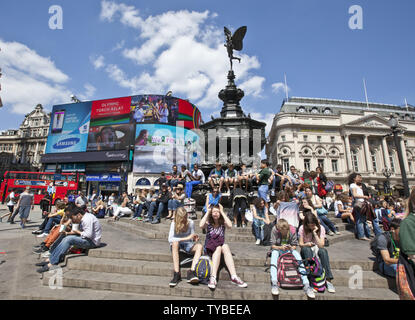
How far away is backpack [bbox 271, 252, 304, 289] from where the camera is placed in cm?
301

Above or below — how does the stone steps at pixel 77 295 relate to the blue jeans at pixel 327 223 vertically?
below

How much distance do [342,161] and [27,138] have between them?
2974 inches

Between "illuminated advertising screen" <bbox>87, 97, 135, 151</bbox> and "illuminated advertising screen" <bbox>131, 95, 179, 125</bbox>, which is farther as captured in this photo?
"illuminated advertising screen" <bbox>131, 95, 179, 125</bbox>

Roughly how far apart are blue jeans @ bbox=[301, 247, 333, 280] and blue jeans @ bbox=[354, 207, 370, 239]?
3352 millimetres

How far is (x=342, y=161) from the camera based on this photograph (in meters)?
43.5

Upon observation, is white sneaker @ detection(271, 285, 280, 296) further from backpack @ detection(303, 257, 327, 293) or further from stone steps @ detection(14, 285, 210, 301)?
stone steps @ detection(14, 285, 210, 301)

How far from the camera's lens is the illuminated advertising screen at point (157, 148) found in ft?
113

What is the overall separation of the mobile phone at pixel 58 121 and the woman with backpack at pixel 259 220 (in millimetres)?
45066

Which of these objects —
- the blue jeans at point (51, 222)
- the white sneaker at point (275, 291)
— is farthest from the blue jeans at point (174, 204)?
the white sneaker at point (275, 291)

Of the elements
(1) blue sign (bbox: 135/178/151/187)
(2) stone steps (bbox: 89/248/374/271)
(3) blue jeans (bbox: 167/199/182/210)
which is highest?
(1) blue sign (bbox: 135/178/151/187)

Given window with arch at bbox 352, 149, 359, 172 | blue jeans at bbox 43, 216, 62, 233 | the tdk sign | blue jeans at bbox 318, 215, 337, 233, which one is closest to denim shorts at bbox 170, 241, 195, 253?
blue jeans at bbox 318, 215, 337, 233

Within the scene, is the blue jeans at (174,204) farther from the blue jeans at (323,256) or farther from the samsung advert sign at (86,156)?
the samsung advert sign at (86,156)
